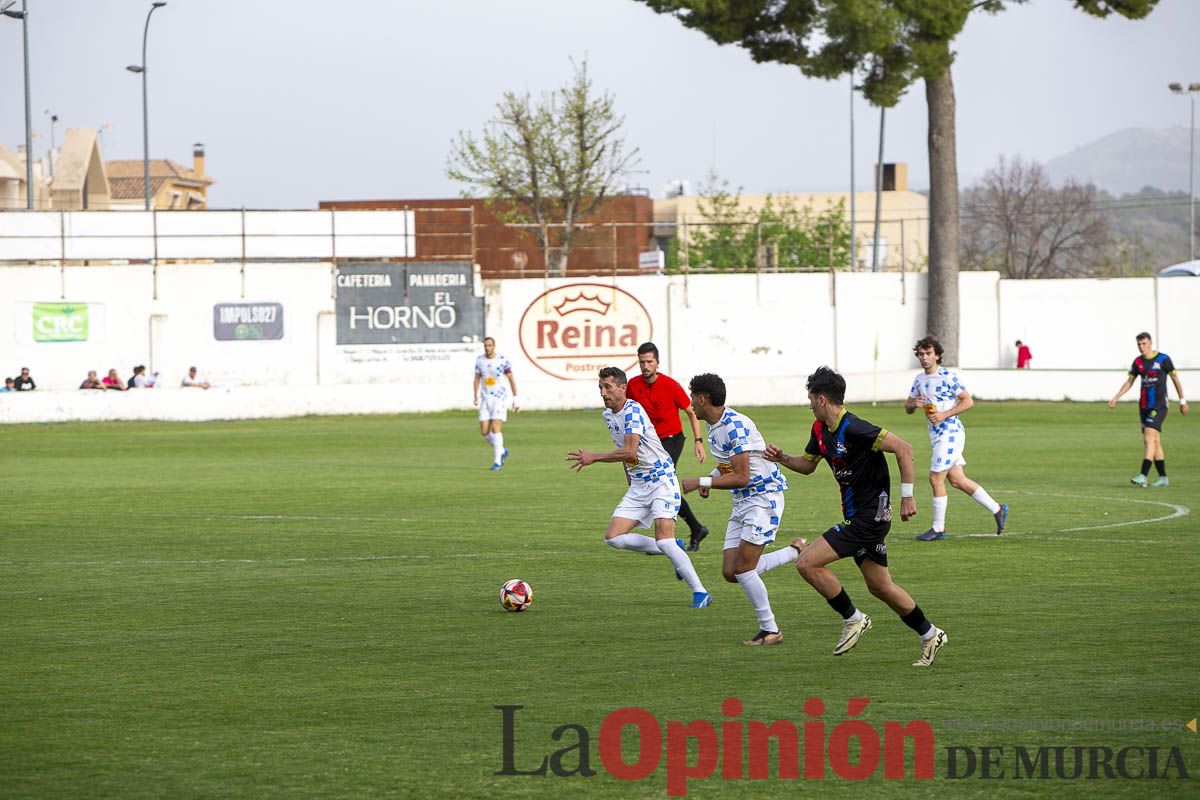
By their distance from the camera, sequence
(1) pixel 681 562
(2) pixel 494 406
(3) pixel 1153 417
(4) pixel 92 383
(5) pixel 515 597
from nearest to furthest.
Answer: (5) pixel 515 597, (1) pixel 681 562, (3) pixel 1153 417, (2) pixel 494 406, (4) pixel 92 383

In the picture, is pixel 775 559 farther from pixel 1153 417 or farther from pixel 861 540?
pixel 1153 417

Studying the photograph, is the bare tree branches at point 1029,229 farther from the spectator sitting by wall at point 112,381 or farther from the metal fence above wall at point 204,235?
the spectator sitting by wall at point 112,381

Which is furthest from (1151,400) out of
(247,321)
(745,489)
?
(247,321)

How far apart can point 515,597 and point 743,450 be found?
7.79ft

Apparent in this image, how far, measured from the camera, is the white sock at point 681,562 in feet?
39.4

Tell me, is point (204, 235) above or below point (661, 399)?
above

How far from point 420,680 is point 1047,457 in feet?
66.3

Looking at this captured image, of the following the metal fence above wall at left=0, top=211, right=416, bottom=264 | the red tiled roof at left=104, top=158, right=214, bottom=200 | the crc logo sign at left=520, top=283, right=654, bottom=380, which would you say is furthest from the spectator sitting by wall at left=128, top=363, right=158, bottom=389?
Answer: the red tiled roof at left=104, top=158, right=214, bottom=200

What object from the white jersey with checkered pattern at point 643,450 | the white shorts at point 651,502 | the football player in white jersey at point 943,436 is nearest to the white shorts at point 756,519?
the white shorts at point 651,502

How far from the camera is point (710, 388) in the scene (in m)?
10.5

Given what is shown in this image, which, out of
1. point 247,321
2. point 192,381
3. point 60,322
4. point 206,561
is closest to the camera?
point 206,561

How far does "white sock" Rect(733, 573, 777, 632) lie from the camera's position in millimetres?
10391

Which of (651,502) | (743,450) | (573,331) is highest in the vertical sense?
(573,331)

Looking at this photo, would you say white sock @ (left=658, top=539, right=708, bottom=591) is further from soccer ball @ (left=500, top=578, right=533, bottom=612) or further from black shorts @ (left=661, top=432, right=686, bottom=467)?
black shorts @ (left=661, top=432, right=686, bottom=467)
